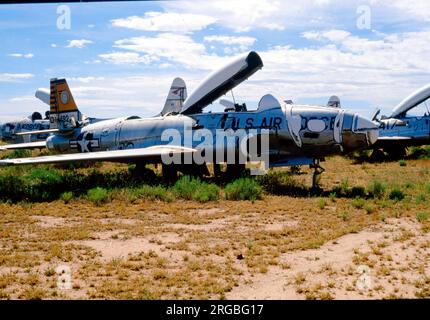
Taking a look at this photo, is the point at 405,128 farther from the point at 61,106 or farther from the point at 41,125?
the point at 41,125

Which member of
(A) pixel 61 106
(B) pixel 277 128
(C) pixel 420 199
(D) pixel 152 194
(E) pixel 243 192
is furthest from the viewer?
(A) pixel 61 106

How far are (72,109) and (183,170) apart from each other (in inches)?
273

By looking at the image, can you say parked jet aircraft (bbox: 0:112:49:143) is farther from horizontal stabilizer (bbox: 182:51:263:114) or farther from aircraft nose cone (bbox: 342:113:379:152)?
aircraft nose cone (bbox: 342:113:379:152)

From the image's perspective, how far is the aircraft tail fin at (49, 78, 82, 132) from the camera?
19.9 m

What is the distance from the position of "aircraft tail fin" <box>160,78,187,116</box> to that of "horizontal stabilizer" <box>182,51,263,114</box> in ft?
25.5

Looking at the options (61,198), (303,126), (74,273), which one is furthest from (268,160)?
(74,273)

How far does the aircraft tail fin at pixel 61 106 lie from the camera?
19.9 m

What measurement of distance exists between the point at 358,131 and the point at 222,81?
4.63 m

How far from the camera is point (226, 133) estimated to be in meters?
14.8

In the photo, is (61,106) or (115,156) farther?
(61,106)

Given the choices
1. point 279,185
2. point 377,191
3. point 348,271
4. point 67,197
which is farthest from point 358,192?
point 67,197

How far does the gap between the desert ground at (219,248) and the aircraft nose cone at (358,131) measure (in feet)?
4.79

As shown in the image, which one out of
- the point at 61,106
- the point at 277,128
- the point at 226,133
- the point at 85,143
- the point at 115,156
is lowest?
the point at 115,156
